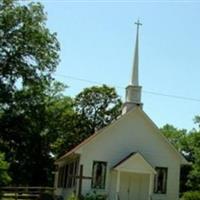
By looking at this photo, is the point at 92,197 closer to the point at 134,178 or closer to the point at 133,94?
the point at 134,178

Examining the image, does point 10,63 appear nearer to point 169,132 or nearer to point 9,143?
point 9,143

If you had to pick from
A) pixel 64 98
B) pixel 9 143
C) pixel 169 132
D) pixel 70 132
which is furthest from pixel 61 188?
pixel 169 132

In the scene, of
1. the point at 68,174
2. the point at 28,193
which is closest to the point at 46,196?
the point at 68,174

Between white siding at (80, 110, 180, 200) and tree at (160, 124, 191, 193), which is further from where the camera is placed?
tree at (160, 124, 191, 193)

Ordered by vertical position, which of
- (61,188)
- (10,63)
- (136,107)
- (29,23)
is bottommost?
(61,188)

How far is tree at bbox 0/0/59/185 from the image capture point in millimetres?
35844

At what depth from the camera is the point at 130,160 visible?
1330 inches

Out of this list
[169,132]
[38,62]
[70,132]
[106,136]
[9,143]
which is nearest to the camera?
[106,136]

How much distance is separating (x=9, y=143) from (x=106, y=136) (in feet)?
28.5

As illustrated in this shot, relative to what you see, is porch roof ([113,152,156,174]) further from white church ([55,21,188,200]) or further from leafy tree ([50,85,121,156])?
leafy tree ([50,85,121,156])

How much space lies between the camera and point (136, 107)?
1394 inches

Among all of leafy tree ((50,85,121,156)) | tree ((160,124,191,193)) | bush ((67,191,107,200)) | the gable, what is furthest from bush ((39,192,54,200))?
tree ((160,124,191,193))

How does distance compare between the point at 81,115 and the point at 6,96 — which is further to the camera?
the point at 81,115

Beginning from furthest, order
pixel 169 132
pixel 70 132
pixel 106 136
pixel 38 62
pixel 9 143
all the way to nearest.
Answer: pixel 169 132, pixel 70 132, pixel 9 143, pixel 38 62, pixel 106 136
